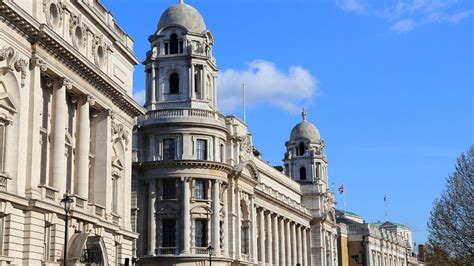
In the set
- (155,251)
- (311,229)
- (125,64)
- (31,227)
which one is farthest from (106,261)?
(311,229)

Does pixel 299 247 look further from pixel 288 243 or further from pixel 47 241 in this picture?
pixel 47 241

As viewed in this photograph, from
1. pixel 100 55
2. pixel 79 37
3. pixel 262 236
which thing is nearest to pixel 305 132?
pixel 262 236

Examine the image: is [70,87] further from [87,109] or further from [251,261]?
[251,261]

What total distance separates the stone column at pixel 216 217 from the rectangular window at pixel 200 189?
895 mm

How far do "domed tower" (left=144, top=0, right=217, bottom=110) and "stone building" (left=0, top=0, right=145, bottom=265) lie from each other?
19.9 m

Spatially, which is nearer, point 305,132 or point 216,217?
point 216,217

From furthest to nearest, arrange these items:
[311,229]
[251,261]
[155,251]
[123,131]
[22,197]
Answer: [311,229]
[251,261]
[155,251]
[123,131]
[22,197]

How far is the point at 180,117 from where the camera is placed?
6988cm

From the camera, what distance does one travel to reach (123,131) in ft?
168

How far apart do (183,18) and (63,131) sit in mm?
35430

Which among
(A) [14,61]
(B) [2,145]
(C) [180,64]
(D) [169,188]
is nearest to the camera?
(B) [2,145]

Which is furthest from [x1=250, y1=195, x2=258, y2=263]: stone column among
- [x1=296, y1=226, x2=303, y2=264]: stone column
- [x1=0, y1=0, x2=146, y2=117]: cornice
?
[x1=0, y1=0, x2=146, y2=117]: cornice

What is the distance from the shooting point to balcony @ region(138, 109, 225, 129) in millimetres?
69875

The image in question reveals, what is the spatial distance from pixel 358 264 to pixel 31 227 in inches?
4112
